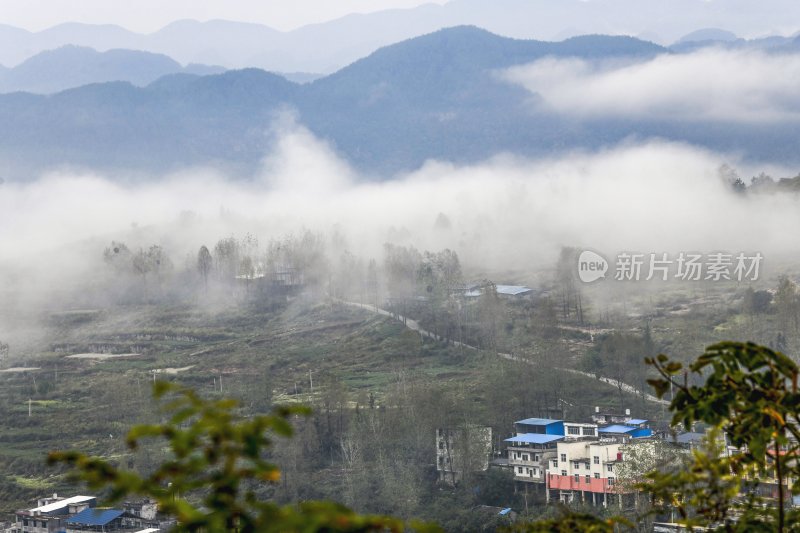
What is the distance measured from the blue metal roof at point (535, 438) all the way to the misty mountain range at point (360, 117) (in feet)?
247

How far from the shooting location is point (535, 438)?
23578 millimetres

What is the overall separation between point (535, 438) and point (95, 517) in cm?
803

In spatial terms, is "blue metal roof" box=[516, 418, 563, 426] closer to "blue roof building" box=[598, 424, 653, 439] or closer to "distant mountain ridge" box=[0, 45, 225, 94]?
"blue roof building" box=[598, 424, 653, 439]

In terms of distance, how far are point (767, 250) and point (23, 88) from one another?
9783 cm

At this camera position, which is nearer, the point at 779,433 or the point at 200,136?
the point at 779,433

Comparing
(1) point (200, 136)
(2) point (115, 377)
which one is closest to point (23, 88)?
(1) point (200, 136)

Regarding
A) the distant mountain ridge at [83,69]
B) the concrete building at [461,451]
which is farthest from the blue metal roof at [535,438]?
the distant mountain ridge at [83,69]

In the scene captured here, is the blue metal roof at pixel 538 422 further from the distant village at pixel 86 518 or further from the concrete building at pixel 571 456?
the distant village at pixel 86 518

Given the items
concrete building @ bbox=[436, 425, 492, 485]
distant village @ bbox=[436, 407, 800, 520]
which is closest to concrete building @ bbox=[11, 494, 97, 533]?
concrete building @ bbox=[436, 425, 492, 485]

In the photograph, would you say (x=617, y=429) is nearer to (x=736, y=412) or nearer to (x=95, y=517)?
(x=95, y=517)

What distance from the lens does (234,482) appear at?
→ 188cm

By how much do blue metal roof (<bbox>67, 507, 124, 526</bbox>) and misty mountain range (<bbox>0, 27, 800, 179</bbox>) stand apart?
263ft

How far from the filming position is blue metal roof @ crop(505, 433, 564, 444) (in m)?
23.2

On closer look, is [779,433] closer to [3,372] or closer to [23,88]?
[3,372]
